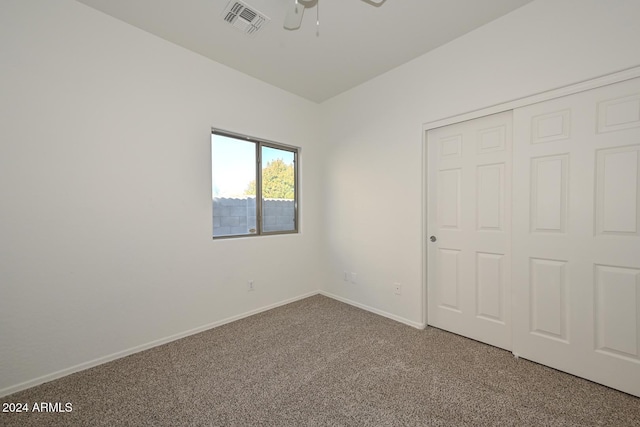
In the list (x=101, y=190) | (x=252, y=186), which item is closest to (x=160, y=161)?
(x=101, y=190)

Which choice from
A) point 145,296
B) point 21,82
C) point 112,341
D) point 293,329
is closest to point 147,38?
point 21,82

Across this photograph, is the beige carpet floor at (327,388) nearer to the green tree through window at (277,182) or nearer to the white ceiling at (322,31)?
the green tree through window at (277,182)

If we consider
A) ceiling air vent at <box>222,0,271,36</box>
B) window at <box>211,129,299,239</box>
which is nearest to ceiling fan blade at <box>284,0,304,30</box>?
ceiling air vent at <box>222,0,271,36</box>

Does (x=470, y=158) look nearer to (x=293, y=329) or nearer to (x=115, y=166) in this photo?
(x=293, y=329)

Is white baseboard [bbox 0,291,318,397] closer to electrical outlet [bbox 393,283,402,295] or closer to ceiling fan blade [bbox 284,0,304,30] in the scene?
electrical outlet [bbox 393,283,402,295]

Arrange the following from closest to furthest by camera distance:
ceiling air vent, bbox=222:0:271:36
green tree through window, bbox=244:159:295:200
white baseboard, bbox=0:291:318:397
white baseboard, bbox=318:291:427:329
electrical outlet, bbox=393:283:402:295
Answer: white baseboard, bbox=0:291:318:397 → ceiling air vent, bbox=222:0:271:36 → white baseboard, bbox=318:291:427:329 → electrical outlet, bbox=393:283:402:295 → green tree through window, bbox=244:159:295:200

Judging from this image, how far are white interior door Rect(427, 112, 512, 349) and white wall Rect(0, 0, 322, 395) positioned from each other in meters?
2.20

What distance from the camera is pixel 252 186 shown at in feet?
10.5

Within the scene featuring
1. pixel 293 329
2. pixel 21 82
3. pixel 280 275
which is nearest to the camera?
pixel 21 82

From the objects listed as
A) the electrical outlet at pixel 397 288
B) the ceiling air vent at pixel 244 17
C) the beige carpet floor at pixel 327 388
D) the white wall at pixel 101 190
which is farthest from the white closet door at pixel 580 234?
the white wall at pixel 101 190

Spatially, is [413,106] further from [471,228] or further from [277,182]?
[277,182]

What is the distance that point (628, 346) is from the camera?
166 centimetres

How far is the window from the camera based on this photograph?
2.90m

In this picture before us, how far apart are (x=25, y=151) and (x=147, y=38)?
1372mm
